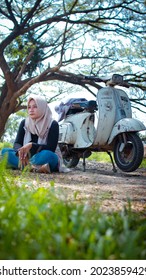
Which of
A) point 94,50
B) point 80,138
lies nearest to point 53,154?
point 80,138

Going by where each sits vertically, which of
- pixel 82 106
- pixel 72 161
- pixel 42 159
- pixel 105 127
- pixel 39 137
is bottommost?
pixel 72 161

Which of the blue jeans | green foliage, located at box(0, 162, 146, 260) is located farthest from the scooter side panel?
green foliage, located at box(0, 162, 146, 260)

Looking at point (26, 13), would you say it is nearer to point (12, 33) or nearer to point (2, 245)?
point (12, 33)

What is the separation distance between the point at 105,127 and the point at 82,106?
26.1 inches

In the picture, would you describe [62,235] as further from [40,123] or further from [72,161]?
[72,161]

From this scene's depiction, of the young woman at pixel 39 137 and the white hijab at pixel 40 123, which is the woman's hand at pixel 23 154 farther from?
the white hijab at pixel 40 123

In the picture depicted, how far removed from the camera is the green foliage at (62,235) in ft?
2.60

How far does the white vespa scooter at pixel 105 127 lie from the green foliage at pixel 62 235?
3261 millimetres

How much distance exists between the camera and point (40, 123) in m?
4.16

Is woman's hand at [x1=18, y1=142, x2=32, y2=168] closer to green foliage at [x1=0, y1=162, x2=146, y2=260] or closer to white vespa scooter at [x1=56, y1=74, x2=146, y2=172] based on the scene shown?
white vespa scooter at [x1=56, y1=74, x2=146, y2=172]

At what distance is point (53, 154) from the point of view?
399 cm

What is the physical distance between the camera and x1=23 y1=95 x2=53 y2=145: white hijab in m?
4.14

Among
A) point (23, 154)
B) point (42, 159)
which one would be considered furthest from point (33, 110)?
point (23, 154)

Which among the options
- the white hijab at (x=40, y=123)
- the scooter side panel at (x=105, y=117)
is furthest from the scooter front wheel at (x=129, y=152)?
the white hijab at (x=40, y=123)
